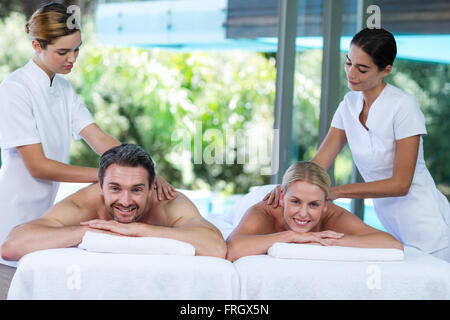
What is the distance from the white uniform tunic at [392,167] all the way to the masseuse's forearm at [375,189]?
121mm

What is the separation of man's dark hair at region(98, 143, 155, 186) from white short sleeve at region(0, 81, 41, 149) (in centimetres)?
30

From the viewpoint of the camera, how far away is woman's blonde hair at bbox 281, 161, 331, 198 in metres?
1.86

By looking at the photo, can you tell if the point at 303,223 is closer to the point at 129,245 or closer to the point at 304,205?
the point at 304,205

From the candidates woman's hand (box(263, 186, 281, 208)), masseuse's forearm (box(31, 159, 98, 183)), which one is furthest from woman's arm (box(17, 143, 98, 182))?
woman's hand (box(263, 186, 281, 208))

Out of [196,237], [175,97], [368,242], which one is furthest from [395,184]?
[175,97]

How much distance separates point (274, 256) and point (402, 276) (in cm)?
36

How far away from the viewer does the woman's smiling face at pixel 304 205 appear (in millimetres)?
1847

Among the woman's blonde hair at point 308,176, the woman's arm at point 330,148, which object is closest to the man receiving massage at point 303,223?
the woman's blonde hair at point 308,176

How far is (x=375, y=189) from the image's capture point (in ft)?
6.58

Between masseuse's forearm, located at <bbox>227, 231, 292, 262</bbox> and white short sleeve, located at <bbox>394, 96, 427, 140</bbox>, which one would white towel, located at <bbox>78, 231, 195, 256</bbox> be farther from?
white short sleeve, located at <bbox>394, 96, 427, 140</bbox>

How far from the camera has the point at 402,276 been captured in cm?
156

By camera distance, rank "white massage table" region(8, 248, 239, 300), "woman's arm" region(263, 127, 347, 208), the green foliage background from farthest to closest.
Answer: the green foliage background, "woman's arm" region(263, 127, 347, 208), "white massage table" region(8, 248, 239, 300)

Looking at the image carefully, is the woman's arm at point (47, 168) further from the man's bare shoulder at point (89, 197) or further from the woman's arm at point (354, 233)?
the woman's arm at point (354, 233)
